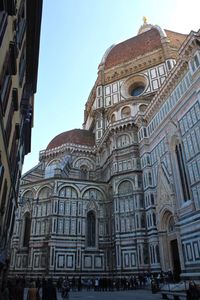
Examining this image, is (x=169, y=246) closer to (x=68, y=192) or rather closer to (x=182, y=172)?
(x=182, y=172)

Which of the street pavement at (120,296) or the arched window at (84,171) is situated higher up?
the arched window at (84,171)

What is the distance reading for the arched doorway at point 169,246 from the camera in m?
19.2

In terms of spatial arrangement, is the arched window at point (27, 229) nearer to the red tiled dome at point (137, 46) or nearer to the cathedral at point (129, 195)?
the cathedral at point (129, 195)

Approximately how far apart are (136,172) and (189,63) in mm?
10806

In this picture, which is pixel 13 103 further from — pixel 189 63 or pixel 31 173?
pixel 31 173

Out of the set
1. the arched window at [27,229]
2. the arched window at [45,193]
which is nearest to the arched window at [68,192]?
the arched window at [45,193]

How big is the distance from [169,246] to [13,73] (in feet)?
56.6

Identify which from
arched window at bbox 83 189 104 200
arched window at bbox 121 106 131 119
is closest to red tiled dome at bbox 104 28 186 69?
arched window at bbox 121 106 131 119

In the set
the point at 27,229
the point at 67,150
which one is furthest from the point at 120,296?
the point at 67,150

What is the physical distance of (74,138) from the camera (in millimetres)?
35594

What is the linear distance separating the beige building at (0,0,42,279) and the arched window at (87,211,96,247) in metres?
13.0

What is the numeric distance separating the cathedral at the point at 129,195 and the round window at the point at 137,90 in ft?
0.70

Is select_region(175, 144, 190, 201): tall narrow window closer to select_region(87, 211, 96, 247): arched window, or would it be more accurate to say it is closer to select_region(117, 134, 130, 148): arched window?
select_region(117, 134, 130, 148): arched window

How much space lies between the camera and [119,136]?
28016mm
